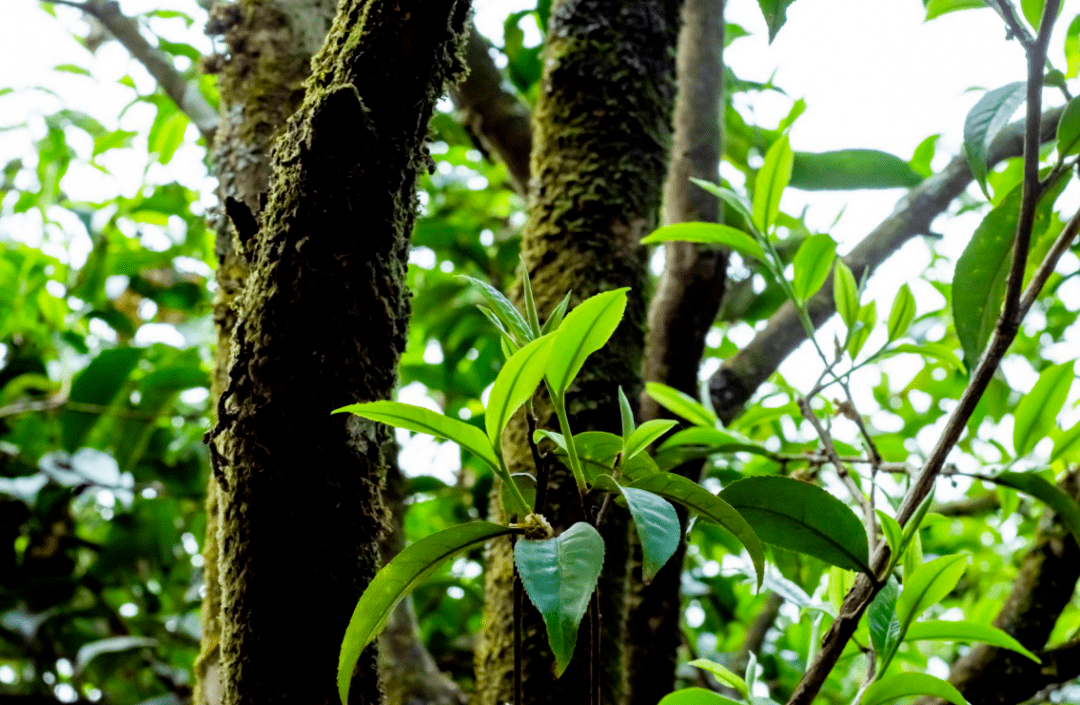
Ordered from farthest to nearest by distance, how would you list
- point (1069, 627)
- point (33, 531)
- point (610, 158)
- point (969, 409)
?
point (1069, 627)
point (33, 531)
point (610, 158)
point (969, 409)

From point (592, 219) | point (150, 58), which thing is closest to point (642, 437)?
point (592, 219)

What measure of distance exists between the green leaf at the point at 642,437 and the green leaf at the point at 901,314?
35cm

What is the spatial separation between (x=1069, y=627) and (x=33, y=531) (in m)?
2.06

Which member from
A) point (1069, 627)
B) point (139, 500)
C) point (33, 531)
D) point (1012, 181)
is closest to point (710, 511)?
point (1012, 181)

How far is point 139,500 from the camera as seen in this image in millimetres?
1357

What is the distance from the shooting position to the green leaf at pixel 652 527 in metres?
0.31

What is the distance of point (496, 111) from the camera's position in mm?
1244

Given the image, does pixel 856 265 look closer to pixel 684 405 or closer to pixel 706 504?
pixel 684 405

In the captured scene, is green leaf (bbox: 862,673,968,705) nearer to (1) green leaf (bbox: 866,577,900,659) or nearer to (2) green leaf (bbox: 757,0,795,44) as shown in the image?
(1) green leaf (bbox: 866,577,900,659)

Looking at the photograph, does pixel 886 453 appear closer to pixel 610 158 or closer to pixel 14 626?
pixel 610 158

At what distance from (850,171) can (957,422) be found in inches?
28.7

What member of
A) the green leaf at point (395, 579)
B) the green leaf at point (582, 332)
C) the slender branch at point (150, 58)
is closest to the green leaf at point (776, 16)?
the green leaf at point (582, 332)

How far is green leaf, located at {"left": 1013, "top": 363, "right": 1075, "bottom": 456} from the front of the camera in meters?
0.63

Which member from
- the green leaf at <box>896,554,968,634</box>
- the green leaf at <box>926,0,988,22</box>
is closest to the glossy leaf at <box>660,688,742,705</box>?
the green leaf at <box>896,554,968,634</box>
